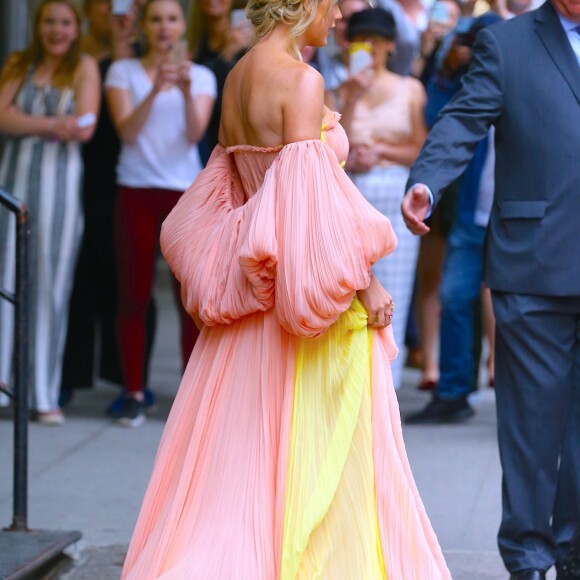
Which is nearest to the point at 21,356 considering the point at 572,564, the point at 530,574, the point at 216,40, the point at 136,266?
the point at 530,574

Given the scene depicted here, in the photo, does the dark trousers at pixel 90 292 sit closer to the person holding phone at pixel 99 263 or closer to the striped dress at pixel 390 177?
the person holding phone at pixel 99 263

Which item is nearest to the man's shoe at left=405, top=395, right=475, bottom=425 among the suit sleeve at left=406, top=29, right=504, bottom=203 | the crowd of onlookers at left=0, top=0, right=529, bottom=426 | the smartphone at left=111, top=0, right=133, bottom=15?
the crowd of onlookers at left=0, top=0, right=529, bottom=426

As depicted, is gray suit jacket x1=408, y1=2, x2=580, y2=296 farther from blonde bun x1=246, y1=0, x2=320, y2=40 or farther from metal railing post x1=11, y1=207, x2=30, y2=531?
metal railing post x1=11, y1=207, x2=30, y2=531

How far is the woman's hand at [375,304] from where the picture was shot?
392 centimetres

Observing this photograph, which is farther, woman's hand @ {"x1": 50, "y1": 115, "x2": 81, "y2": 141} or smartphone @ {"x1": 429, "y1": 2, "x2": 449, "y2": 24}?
smartphone @ {"x1": 429, "y1": 2, "x2": 449, "y2": 24}

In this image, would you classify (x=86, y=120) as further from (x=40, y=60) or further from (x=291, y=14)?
(x=291, y=14)

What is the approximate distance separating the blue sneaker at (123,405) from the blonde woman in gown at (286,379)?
3502 mm

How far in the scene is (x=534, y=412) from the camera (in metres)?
4.48

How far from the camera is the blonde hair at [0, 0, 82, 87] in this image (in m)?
7.20

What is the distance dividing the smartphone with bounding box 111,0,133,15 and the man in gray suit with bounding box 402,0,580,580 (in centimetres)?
341

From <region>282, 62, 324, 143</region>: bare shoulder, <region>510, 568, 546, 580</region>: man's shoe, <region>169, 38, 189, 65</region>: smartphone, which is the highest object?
<region>169, 38, 189, 65</region>: smartphone

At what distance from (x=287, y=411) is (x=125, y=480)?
2.45m

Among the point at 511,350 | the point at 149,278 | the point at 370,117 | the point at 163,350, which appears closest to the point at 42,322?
the point at 149,278

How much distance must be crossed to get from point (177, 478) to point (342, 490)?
48 centimetres
